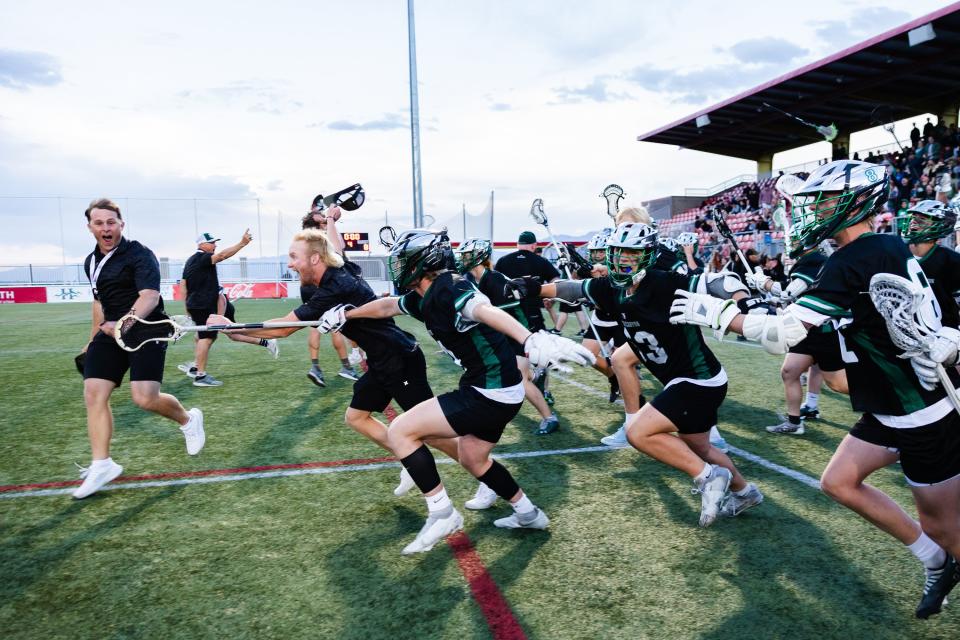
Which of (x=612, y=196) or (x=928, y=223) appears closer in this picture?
(x=928, y=223)

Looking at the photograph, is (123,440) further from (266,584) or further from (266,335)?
(266,584)

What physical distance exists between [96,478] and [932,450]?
5.47 metres

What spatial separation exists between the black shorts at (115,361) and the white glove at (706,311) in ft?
13.3

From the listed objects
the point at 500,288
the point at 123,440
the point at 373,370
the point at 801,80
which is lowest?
the point at 123,440

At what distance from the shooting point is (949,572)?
3168 millimetres

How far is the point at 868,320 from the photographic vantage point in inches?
114

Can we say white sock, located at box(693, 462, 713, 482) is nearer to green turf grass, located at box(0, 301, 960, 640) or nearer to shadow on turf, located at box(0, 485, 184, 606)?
green turf grass, located at box(0, 301, 960, 640)

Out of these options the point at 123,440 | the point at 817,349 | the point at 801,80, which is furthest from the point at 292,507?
the point at 801,80

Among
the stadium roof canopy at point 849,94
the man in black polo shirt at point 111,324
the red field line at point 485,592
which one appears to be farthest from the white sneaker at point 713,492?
the stadium roof canopy at point 849,94

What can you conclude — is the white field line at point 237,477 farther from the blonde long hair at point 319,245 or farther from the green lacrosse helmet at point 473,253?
the green lacrosse helmet at point 473,253

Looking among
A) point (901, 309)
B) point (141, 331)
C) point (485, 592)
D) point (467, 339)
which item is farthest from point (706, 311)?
point (141, 331)

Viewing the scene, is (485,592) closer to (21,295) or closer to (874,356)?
(874,356)

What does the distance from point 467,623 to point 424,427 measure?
1.15 m

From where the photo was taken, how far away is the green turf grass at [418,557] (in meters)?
3.23
